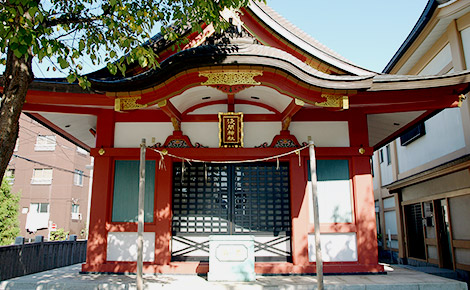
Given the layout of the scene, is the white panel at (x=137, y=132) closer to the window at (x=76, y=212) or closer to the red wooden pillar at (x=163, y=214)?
the red wooden pillar at (x=163, y=214)

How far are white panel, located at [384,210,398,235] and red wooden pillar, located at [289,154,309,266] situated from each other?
40.1 ft

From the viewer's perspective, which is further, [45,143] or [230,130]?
[45,143]

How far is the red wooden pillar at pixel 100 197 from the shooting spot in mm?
9273

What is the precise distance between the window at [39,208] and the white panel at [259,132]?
31072mm

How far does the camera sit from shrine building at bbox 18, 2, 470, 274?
351 inches

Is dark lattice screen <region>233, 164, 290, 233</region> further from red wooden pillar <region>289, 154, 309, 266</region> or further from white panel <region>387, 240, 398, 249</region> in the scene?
white panel <region>387, 240, 398, 249</region>

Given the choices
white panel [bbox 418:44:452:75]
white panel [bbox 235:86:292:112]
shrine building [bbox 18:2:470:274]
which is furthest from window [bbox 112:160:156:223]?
white panel [bbox 418:44:452:75]

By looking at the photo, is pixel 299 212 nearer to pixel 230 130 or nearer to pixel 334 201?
pixel 334 201

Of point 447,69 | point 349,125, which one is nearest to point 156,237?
point 349,125

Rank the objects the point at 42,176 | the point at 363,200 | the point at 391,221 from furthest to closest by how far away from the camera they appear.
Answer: the point at 42,176
the point at 391,221
the point at 363,200

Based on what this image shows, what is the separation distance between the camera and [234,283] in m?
8.17

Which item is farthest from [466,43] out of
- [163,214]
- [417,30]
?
[163,214]

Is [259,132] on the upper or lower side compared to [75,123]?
lower

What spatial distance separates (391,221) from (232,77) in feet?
Result: 53.0
